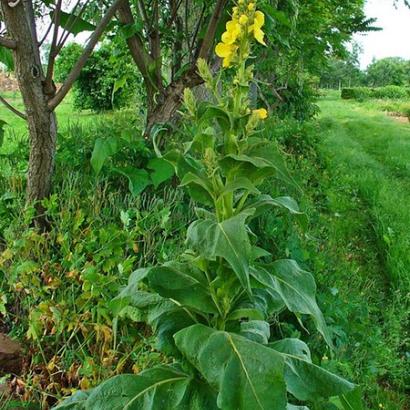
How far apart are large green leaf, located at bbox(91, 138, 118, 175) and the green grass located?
4.19 feet

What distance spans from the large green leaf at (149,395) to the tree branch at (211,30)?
2219 mm

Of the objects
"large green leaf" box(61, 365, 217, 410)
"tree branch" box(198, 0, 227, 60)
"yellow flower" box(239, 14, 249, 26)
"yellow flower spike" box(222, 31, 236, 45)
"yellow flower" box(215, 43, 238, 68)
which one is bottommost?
"large green leaf" box(61, 365, 217, 410)

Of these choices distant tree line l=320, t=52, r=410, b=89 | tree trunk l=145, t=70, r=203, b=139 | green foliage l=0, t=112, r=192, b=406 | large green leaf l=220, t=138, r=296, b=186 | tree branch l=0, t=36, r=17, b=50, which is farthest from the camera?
distant tree line l=320, t=52, r=410, b=89

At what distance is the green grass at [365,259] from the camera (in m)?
2.76

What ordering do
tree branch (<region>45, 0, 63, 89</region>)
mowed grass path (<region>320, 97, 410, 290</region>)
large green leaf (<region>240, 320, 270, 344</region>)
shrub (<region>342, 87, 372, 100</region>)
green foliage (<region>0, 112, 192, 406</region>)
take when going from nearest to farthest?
large green leaf (<region>240, 320, 270, 344</region>)
green foliage (<region>0, 112, 192, 406</region>)
tree branch (<region>45, 0, 63, 89</region>)
mowed grass path (<region>320, 97, 410, 290</region>)
shrub (<region>342, 87, 372, 100</region>)

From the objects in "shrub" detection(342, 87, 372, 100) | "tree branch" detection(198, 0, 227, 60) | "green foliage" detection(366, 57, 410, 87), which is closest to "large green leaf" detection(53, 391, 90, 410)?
"tree branch" detection(198, 0, 227, 60)

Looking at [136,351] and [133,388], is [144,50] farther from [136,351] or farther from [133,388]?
[133,388]

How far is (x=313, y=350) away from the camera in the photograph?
2508 mm

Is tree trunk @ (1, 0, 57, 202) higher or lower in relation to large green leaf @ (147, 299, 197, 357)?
higher

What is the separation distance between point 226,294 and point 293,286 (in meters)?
0.19

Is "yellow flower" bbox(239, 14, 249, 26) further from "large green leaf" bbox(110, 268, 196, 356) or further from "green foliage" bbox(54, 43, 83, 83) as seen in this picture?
"green foliage" bbox(54, 43, 83, 83)

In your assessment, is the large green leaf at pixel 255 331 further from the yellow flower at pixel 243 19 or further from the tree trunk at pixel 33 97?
the tree trunk at pixel 33 97

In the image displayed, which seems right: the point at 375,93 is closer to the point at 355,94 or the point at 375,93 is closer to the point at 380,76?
the point at 355,94

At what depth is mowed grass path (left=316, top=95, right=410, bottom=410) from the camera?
2.79 metres
